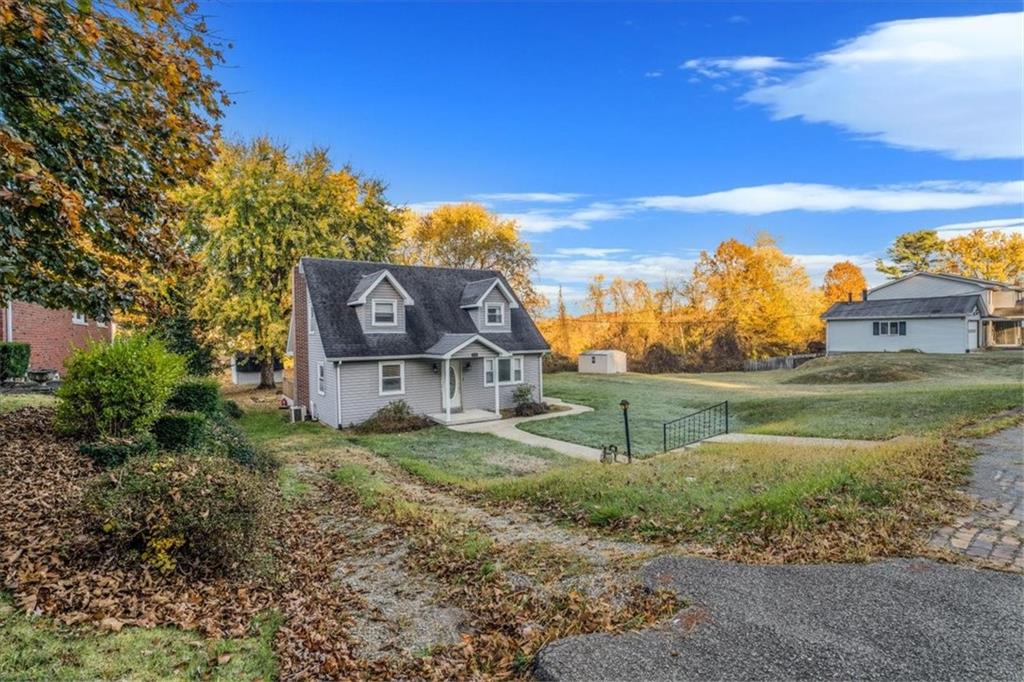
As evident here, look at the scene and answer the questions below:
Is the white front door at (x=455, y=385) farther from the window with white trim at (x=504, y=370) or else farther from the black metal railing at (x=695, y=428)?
the black metal railing at (x=695, y=428)

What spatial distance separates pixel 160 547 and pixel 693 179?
94.6ft

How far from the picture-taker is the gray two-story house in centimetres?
2088

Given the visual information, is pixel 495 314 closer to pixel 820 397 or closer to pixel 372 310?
pixel 372 310

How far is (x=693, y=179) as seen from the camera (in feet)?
94.4

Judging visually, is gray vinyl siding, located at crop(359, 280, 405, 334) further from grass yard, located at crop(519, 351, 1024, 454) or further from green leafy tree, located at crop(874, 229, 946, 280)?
green leafy tree, located at crop(874, 229, 946, 280)

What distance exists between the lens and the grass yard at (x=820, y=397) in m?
15.9

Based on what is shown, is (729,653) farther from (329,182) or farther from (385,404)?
(329,182)

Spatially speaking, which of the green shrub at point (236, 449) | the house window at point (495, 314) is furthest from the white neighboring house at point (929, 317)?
the green shrub at point (236, 449)

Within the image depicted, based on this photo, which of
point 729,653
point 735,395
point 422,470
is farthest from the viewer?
point 735,395

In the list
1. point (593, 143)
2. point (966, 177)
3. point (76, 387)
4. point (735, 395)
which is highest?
point (593, 143)

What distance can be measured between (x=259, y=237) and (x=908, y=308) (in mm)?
45703

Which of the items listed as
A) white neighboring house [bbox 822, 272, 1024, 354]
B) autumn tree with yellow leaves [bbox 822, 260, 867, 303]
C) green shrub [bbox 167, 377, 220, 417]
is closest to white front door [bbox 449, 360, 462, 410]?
green shrub [bbox 167, 377, 220, 417]

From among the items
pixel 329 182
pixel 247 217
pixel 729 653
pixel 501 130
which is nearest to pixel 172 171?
pixel 729 653

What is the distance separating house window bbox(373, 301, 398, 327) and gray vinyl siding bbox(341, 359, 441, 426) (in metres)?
1.68
